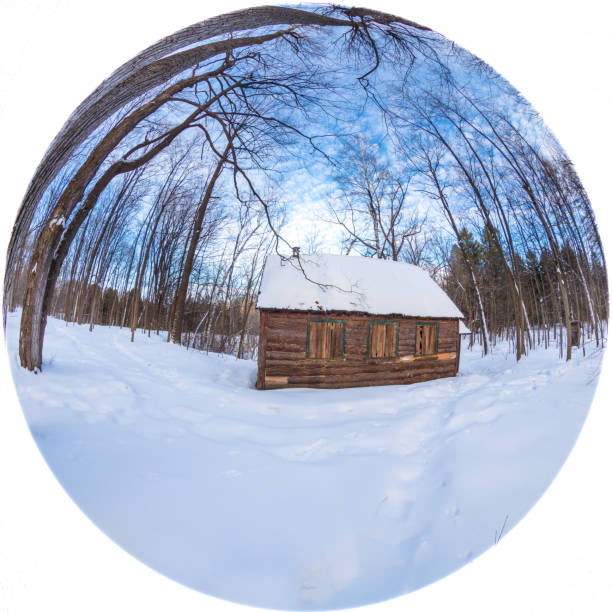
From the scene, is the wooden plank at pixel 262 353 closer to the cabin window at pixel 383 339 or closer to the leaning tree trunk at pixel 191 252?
the leaning tree trunk at pixel 191 252

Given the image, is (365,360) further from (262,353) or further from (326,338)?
(262,353)

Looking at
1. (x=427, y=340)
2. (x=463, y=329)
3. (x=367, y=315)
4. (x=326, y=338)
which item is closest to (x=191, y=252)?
(x=367, y=315)

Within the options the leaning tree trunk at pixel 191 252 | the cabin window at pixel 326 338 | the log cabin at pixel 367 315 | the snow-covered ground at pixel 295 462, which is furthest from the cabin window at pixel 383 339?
the leaning tree trunk at pixel 191 252

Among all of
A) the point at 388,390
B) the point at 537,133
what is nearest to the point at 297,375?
the point at 388,390

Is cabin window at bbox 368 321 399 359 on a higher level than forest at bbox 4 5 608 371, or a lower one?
lower

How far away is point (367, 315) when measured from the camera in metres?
2.02

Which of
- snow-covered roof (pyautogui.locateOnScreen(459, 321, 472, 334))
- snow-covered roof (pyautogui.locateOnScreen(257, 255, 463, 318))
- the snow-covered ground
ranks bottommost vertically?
the snow-covered ground

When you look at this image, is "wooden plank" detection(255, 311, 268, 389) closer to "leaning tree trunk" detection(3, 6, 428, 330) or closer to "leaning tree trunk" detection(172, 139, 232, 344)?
"leaning tree trunk" detection(172, 139, 232, 344)

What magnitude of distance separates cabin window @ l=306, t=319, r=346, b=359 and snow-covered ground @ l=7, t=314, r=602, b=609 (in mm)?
565

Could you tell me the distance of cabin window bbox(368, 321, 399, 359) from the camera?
6.04 feet

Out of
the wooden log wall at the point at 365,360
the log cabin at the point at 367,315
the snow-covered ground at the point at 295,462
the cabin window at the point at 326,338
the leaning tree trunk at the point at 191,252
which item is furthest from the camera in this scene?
the cabin window at the point at 326,338

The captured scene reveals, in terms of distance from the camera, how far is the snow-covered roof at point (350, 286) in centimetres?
162

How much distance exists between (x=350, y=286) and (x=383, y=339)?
1.31ft

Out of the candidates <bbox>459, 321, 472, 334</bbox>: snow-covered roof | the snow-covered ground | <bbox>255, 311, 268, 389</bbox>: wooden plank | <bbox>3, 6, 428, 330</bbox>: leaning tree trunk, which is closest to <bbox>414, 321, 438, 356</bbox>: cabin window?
<bbox>459, 321, 472, 334</bbox>: snow-covered roof
